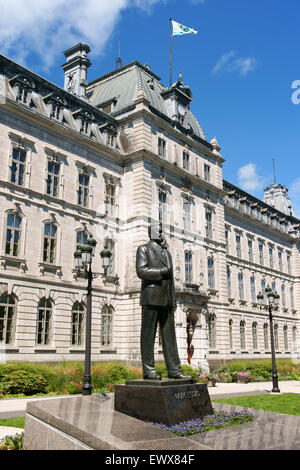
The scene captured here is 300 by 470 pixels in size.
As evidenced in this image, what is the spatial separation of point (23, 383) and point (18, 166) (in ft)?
40.2

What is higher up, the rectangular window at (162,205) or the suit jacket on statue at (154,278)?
the rectangular window at (162,205)

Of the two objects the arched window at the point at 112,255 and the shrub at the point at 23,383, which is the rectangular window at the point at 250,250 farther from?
the shrub at the point at 23,383

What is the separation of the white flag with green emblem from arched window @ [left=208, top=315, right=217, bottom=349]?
80.9 ft

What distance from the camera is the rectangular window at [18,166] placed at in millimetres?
24312

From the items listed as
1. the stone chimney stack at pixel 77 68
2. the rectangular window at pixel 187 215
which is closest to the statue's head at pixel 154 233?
the rectangular window at pixel 187 215

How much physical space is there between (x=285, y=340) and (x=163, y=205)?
1122 inches

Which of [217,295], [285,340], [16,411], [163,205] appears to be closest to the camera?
[16,411]

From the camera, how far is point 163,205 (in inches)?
1282

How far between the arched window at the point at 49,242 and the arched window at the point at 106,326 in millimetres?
5505

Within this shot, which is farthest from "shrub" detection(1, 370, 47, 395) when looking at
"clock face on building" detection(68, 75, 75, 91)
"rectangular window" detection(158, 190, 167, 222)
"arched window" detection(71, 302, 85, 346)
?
"clock face on building" detection(68, 75, 75, 91)

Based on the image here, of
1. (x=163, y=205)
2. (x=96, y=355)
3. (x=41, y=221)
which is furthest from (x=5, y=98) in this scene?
(x=96, y=355)

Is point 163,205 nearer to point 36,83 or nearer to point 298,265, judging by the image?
point 36,83
